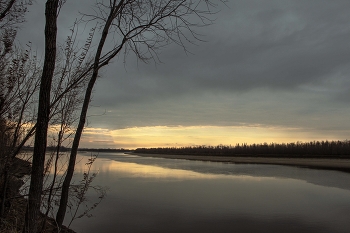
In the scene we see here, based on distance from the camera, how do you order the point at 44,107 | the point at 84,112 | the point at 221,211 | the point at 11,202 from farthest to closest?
the point at 221,211 < the point at 11,202 < the point at 84,112 < the point at 44,107

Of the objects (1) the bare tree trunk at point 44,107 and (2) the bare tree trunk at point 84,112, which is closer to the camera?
(1) the bare tree trunk at point 44,107

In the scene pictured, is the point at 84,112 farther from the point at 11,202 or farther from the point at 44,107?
the point at 11,202

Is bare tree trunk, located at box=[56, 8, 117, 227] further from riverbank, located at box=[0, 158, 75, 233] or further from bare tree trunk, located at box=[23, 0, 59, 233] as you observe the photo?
bare tree trunk, located at box=[23, 0, 59, 233]

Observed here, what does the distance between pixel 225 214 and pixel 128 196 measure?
6.91 m

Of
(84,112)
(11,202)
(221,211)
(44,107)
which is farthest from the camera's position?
(221,211)


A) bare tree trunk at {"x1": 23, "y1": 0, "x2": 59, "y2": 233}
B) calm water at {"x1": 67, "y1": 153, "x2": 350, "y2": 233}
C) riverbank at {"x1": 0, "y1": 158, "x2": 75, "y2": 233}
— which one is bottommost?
calm water at {"x1": 67, "y1": 153, "x2": 350, "y2": 233}

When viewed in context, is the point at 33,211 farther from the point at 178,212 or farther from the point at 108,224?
the point at 178,212

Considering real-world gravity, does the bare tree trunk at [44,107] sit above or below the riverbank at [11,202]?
above

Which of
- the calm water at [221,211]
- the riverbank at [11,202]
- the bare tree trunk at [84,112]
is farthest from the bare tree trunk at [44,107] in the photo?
the calm water at [221,211]

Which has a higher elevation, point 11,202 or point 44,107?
point 44,107

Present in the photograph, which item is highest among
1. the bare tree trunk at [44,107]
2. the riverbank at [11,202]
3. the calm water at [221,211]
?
the bare tree trunk at [44,107]

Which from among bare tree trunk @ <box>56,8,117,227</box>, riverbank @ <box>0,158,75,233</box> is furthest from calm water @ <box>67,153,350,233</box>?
bare tree trunk @ <box>56,8,117,227</box>

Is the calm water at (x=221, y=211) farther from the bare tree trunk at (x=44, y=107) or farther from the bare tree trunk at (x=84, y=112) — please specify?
the bare tree trunk at (x=44, y=107)

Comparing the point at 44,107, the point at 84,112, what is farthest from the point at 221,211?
the point at 44,107
